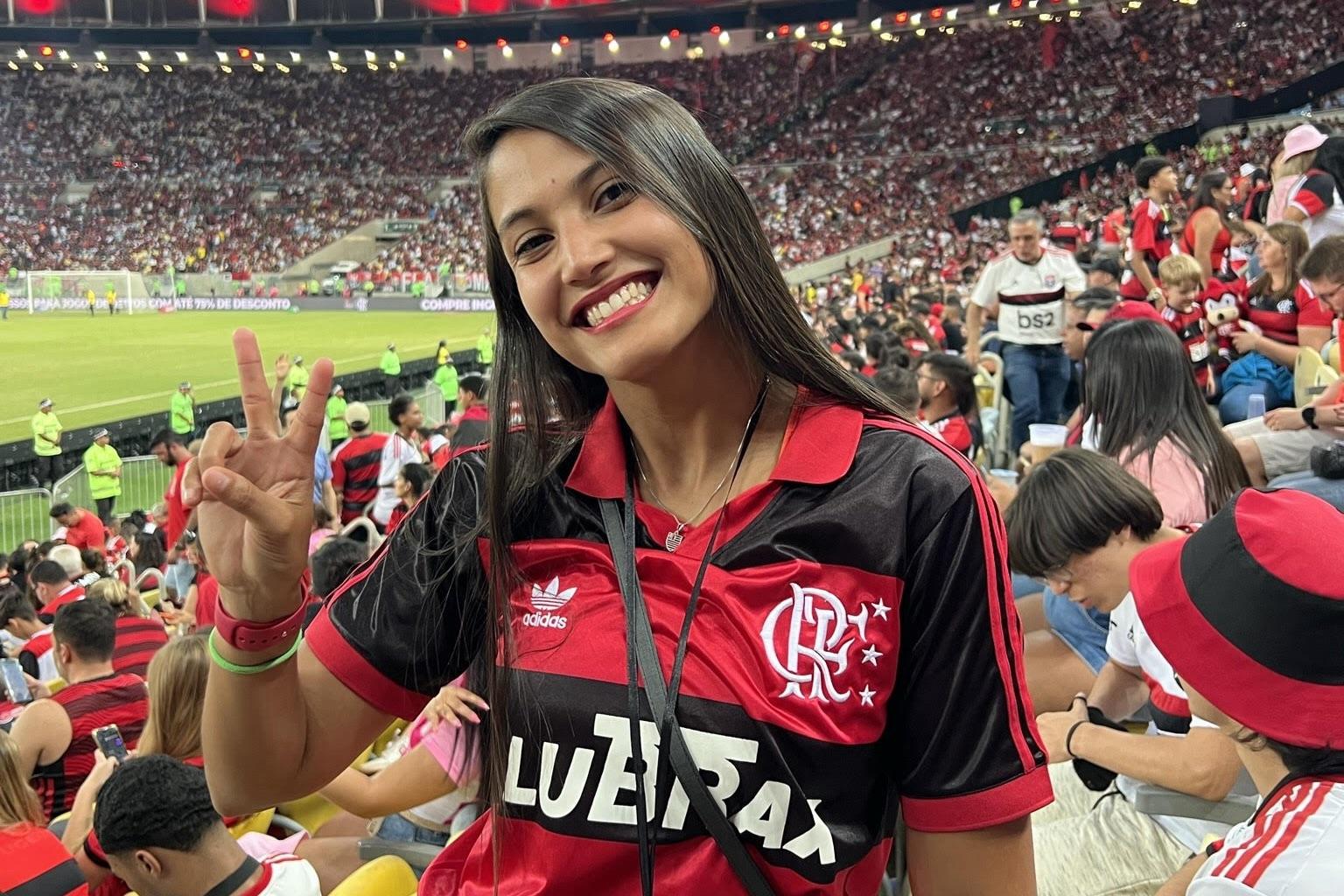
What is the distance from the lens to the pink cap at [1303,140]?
655 centimetres

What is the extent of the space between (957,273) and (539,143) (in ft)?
63.9

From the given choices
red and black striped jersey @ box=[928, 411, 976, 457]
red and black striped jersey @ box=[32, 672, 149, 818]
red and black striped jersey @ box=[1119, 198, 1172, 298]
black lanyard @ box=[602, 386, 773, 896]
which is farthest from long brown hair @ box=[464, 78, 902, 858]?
red and black striped jersey @ box=[1119, 198, 1172, 298]

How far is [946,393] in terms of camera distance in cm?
555

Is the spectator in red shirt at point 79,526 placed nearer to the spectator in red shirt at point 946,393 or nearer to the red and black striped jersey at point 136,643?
the red and black striped jersey at point 136,643

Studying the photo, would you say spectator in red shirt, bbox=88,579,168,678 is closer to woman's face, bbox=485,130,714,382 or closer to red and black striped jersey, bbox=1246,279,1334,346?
woman's face, bbox=485,130,714,382

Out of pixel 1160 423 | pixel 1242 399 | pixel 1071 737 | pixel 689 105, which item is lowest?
pixel 1071 737

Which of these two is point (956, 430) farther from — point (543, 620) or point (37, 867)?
point (543, 620)

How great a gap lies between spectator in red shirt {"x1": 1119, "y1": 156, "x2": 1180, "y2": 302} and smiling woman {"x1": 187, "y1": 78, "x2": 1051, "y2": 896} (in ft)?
21.6

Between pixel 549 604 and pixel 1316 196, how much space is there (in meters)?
5.98

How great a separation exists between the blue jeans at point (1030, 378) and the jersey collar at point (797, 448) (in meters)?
6.05

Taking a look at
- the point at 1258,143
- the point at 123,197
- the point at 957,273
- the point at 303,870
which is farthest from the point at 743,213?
the point at 123,197

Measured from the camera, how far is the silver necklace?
1.30 meters

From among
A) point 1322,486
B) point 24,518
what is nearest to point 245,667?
Answer: point 1322,486

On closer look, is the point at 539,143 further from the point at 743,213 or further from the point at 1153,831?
the point at 1153,831
